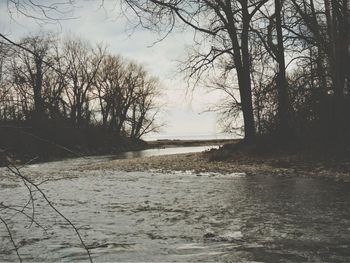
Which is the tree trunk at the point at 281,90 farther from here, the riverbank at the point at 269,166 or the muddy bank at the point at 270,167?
the muddy bank at the point at 270,167

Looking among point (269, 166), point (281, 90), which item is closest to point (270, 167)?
point (269, 166)

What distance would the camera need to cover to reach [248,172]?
1873 cm

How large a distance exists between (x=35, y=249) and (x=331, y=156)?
54.4 feet

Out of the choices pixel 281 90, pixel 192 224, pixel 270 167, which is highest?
pixel 281 90

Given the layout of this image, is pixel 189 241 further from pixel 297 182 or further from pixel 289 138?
pixel 289 138

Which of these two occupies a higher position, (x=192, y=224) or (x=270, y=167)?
(x=270, y=167)

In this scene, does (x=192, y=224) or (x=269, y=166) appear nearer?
(x=192, y=224)

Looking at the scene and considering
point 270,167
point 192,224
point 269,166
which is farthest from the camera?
point 269,166

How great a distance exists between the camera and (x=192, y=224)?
8383 millimetres

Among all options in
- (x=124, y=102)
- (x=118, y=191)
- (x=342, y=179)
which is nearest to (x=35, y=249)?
(x=118, y=191)

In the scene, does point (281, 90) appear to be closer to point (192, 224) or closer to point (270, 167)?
point (270, 167)

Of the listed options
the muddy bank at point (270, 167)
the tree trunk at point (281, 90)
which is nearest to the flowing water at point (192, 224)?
the muddy bank at point (270, 167)

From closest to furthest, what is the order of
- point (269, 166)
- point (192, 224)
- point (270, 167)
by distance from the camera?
point (192, 224)
point (270, 167)
point (269, 166)

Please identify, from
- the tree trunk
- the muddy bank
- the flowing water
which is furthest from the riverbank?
the flowing water
